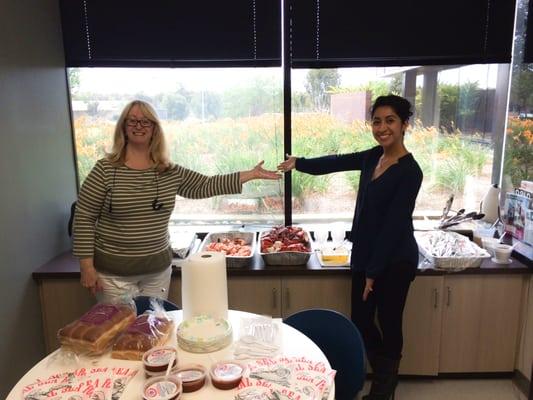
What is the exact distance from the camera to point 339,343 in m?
1.71

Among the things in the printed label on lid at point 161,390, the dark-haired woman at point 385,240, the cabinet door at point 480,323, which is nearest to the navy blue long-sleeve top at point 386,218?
the dark-haired woman at point 385,240

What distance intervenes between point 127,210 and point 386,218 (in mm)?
1167

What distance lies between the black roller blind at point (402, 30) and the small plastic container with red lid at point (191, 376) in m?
1.97

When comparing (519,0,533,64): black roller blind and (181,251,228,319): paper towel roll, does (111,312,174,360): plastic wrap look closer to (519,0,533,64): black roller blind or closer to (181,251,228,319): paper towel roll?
(181,251,228,319): paper towel roll

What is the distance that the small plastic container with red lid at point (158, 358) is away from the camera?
52.9 inches

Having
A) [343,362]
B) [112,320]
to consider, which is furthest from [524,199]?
[112,320]

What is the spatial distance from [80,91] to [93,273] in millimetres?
1401

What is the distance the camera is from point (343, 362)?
1.70 meters

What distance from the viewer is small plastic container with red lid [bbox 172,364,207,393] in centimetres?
128

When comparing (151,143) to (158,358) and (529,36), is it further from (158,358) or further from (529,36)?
(529,36)

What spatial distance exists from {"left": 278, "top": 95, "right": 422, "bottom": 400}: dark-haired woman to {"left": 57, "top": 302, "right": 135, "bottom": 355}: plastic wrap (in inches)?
43.5

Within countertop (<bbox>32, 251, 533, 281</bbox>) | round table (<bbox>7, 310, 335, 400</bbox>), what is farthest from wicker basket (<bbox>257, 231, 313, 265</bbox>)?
round table (<bbox>7, 310, 335, 400</bbox>)

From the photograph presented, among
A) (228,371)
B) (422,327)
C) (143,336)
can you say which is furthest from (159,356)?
(422,327)

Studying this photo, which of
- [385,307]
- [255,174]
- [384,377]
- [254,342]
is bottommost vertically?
[384,377]
